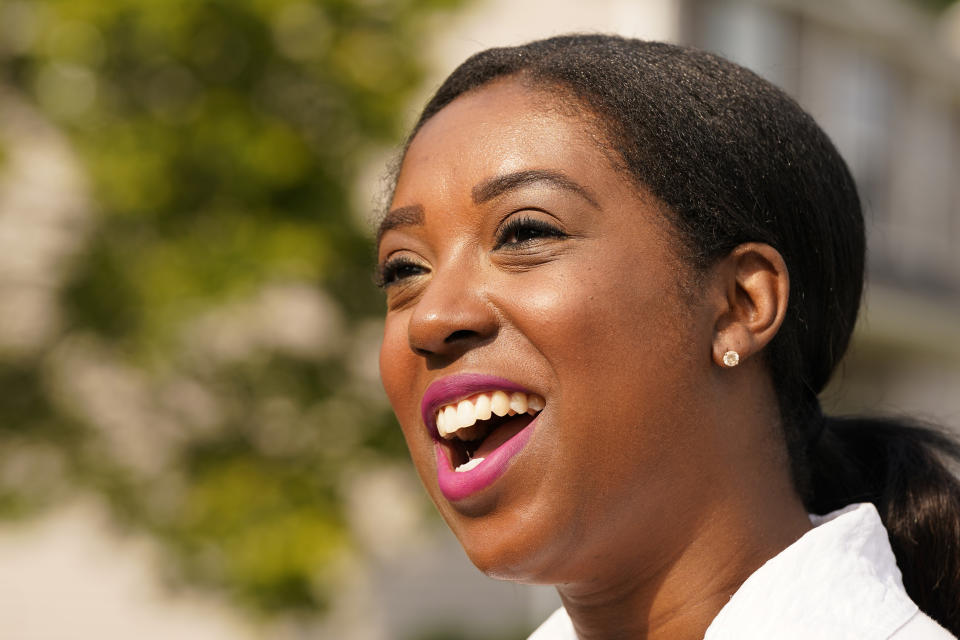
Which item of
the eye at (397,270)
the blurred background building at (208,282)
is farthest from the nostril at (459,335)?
the blurred background building at (208,282)

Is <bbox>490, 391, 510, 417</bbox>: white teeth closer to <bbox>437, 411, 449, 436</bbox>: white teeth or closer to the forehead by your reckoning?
<bbox>437, 411, 449, 436</bbox>: white teeth

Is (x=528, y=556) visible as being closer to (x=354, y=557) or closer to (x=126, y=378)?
(x=354, y=557)

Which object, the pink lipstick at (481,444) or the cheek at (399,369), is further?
the cheek at (399,369)

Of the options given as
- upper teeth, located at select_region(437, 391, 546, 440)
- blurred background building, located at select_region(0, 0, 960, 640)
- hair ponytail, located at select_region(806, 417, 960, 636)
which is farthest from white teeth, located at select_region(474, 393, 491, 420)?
blurred background building, located at select_region(0, 0, 960, 640)

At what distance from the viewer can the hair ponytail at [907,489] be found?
89.0 inches

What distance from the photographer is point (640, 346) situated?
1.98 m

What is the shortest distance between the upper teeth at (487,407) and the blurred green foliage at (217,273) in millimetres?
4385

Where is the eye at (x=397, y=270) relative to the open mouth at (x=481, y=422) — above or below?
above

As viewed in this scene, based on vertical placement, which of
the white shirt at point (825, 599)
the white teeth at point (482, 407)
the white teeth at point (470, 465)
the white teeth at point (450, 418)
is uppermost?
the white teeth at point (450, 418)

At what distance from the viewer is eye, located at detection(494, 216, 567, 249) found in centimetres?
204

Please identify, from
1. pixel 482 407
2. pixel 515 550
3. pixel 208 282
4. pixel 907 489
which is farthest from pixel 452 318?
pixel 208 282

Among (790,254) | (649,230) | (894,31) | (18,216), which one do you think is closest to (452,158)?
(649,230)

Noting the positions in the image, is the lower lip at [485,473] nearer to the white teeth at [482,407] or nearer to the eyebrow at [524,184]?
the white teeth at [482,407]

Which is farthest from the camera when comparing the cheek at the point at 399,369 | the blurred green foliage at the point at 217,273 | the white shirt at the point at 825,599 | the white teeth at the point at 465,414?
the blurred green foliage at the point at 217,273
